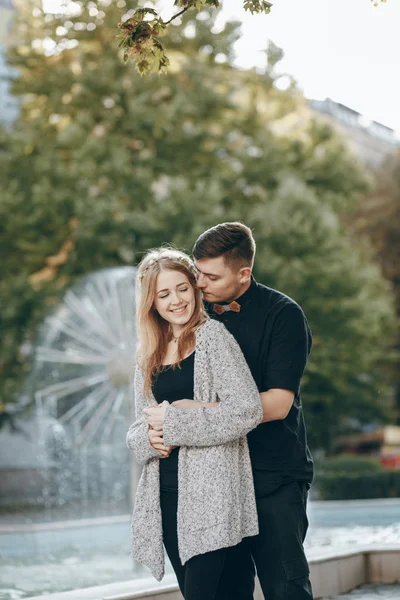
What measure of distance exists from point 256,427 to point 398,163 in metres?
27.5

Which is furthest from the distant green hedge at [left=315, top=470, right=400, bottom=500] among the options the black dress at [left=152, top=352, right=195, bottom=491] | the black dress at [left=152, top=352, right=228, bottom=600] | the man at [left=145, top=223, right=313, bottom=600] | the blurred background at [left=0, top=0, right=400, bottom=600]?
the black dress at [left=152, top=352, right=195, bottom=491]

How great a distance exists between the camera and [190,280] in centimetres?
335

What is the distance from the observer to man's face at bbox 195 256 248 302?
338cm

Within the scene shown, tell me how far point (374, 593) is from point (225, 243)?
10.4 ft

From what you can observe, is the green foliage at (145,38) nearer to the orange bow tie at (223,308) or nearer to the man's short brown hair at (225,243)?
the man's short brown hair at (225,243)

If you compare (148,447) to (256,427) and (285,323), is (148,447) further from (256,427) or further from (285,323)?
(285,323)

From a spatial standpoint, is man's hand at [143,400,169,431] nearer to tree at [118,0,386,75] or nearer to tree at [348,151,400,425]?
tree at [118,0,386,75]

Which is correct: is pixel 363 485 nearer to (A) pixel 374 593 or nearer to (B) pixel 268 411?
(A) pixel 374 593

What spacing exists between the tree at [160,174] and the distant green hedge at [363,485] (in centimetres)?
202

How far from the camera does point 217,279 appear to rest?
340 cm

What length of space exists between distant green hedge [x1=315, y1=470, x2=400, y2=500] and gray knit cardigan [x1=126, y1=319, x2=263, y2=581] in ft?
50.2

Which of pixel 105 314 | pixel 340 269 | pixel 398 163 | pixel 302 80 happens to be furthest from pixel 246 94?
pixel 398 163

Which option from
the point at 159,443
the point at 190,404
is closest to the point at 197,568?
the point at 159,443

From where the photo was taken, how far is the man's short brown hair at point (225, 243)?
3.38 metres
